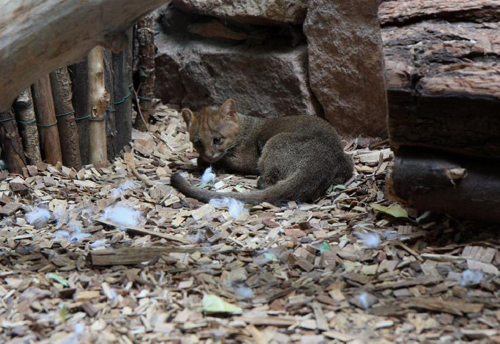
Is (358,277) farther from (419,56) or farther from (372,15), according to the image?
(372,15)

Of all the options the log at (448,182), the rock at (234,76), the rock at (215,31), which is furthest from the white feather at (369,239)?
the rock at (215,31)

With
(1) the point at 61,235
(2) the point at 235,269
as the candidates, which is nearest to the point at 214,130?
(1) the point at 61,235

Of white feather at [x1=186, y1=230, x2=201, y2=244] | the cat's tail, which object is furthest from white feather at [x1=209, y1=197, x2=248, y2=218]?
white feather at [x1=186, y1=230, x2=201, y2=244]

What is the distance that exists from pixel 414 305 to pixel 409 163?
90cm

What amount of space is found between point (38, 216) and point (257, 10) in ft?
9.44

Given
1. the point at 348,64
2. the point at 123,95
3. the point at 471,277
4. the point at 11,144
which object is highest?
the point at 348,64

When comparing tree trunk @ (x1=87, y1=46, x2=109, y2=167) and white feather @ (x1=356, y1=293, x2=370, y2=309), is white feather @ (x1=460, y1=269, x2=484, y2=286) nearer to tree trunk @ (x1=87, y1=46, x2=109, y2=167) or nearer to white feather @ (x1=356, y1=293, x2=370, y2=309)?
white feather @ (x1=356, y1=293, x2=370, y2=309)

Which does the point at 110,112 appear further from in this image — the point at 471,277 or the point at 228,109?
the point at 471,277

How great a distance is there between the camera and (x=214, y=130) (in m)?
6.03

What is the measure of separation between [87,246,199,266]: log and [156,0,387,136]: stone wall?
290 centimetres

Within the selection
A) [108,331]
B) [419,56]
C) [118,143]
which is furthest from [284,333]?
[118,143]

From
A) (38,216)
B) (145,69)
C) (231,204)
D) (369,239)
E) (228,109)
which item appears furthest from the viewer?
(145,69)

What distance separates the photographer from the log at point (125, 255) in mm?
3801

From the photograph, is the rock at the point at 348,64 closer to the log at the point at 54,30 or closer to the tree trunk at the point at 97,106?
the tree trunk at the point at 97,106
